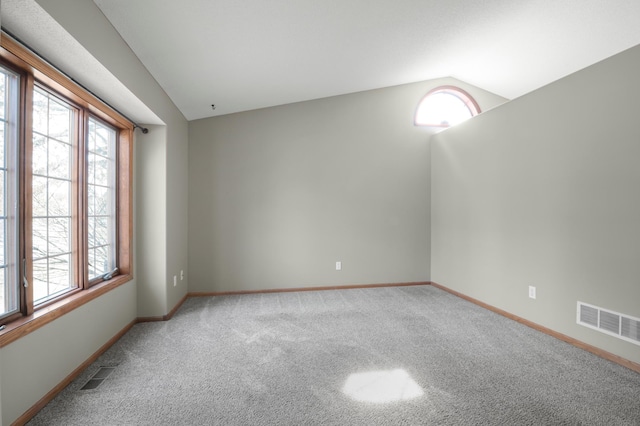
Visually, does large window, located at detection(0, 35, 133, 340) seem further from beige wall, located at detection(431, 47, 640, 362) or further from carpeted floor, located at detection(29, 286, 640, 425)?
beige wall, located at detection(431, 47, 640, 362)

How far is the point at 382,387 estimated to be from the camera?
1928 millimetres

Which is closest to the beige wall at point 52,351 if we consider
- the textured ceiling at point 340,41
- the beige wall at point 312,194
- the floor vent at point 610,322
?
the beige wall at point 312,194

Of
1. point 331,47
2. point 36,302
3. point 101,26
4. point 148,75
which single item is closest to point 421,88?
point 331,47

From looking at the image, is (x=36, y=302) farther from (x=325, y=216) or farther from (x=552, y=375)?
(x=552, y=375)

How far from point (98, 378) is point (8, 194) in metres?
1.30

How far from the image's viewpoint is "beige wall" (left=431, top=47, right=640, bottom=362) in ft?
7.45

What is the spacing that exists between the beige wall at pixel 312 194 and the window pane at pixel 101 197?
4.03 ft

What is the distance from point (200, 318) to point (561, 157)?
12.7 ft

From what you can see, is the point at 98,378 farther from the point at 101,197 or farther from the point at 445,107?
the point at 445,107

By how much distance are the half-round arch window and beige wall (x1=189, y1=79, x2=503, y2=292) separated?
135mm

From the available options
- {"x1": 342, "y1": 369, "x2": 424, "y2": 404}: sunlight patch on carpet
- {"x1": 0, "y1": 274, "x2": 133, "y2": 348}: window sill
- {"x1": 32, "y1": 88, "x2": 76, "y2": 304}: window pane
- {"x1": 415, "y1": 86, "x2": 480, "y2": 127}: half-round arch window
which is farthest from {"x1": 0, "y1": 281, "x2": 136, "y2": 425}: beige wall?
{"x1": 415, "y1": 86, "x2": 480, "y2": 127}: half-round arch window

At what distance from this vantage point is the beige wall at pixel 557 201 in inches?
89.4

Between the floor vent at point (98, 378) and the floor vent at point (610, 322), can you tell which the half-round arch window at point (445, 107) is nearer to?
the floor vent at point (610, 322)

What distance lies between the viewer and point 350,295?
161 inches
